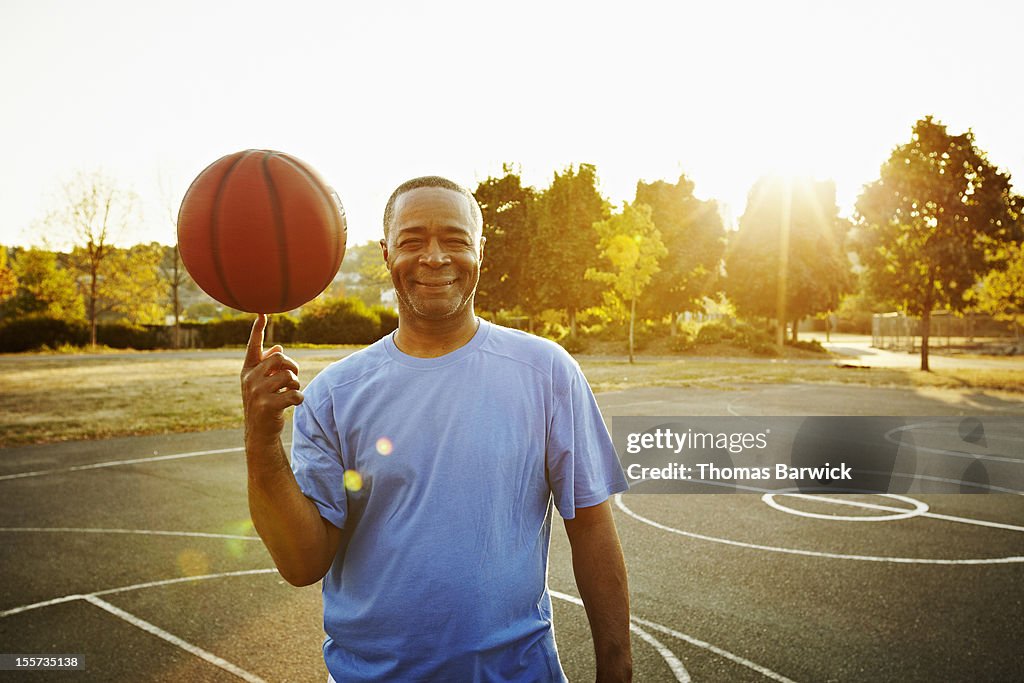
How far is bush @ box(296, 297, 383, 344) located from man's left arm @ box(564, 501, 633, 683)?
47.1 meters

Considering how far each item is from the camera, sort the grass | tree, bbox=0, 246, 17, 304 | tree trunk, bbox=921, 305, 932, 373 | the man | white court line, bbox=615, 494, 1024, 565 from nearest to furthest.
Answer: the man, white court line, bbox=615, 494, 1024, 565, the grass, tree trunk, bbox=921, 305, 932, 373, tree, bbox=0, 246, 17, 304

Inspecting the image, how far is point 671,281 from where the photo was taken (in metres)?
45.3

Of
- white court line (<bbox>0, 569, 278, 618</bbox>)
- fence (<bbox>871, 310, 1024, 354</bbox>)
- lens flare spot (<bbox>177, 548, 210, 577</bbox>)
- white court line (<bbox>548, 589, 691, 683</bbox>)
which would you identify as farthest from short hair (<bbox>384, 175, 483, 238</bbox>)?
fence (<bbox>871, 310, 1024, 354</bbox>)

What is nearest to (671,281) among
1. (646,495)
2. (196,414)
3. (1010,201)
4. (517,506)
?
(1010,201)

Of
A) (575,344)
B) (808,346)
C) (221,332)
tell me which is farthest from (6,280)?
(808,346)

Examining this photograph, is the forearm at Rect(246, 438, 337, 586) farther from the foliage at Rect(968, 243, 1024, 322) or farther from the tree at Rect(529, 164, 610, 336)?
the foliage at Rect(968, 243, 1024, 322)

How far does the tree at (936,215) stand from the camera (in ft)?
86.8

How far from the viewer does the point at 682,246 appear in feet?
151

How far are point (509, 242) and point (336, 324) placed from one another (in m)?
13.0

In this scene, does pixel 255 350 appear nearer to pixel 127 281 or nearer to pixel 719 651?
pixel 719 651

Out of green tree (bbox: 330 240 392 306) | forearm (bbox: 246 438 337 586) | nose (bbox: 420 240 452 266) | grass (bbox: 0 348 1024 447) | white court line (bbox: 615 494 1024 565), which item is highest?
green tree (bbox: 330 240 392 306)

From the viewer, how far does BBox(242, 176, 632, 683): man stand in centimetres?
209

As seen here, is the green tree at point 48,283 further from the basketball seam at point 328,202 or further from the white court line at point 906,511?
the basketball seam at point 328,202

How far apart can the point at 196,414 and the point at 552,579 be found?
1299 centimetres
